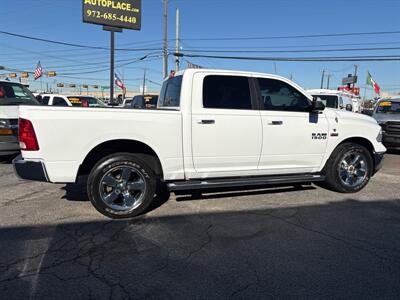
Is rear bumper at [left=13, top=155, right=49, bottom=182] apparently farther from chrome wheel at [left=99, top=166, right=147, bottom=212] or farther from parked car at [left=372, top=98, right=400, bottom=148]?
parked car at [left=372, top=98, right=400, bottom=148]

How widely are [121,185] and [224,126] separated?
1.68 meters

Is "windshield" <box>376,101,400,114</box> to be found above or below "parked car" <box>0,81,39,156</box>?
above

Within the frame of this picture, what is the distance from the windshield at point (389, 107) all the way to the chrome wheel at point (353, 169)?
6933mm

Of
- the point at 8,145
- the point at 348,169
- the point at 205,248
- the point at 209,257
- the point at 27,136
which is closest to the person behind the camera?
the point at 209,257

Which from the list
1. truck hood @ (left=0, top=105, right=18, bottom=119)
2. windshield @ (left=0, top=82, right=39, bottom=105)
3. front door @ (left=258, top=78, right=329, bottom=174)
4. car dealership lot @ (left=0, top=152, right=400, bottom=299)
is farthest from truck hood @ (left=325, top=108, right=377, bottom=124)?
windshield @ (left=0, top=82, right=39, bottom=105)

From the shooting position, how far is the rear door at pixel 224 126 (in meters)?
4.92

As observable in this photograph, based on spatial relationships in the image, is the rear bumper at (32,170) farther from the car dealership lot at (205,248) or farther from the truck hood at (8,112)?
the truck hood at (8,112)

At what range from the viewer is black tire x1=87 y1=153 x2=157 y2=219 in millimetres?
4556

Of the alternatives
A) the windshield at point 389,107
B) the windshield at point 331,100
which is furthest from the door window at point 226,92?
the windshield at point 331,100

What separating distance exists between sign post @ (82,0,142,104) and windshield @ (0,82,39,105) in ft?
32.5

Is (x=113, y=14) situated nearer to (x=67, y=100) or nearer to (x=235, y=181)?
(x=67, y=100)

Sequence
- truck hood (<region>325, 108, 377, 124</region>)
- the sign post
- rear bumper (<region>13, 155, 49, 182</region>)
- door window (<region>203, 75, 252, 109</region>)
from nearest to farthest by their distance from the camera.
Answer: rear bumper (<region>13, 155, 49, 182</region>)
door window (<region>203, 75, 252, 109</region>)
truck hood (<region>325, 108, 377, 124</region>)
the sign post

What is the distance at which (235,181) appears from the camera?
517cm

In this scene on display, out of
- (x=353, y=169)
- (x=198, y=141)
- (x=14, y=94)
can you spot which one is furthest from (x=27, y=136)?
(x=14, y=94)
